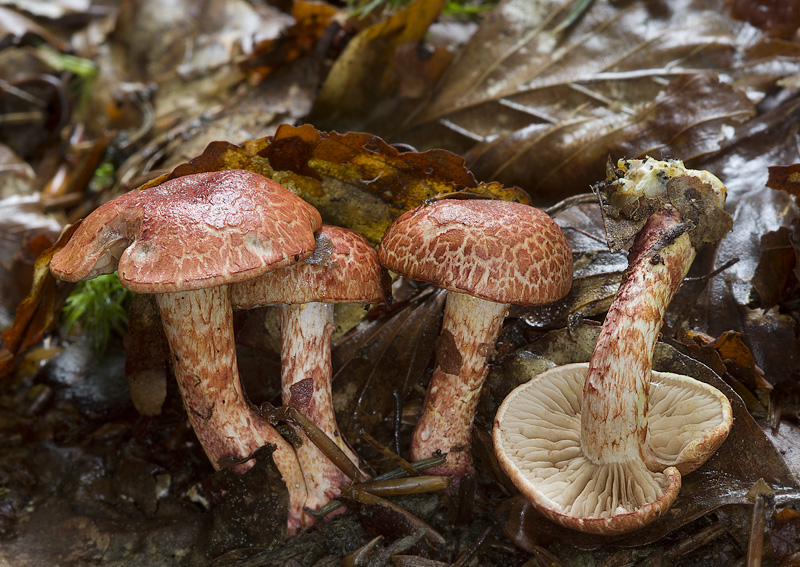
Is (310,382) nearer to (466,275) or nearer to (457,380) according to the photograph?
(457,380)

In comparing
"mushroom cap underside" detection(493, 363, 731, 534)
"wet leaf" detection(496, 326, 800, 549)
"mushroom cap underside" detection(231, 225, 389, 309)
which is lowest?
"wet leaf" detection(496, 326, 800, 549)

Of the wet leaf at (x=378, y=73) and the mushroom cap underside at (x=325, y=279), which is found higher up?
the wet leaf at (x=378, y=73)

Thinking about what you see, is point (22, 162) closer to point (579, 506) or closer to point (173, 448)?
point (173, 448)

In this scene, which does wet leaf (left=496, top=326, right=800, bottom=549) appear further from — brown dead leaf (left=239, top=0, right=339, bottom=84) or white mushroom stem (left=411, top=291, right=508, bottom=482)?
brown dead leaf (left=239, top=0, right=339, bottom=84)

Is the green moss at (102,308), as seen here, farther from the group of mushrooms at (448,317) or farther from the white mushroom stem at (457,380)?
the white mushroom stem at (457,380)

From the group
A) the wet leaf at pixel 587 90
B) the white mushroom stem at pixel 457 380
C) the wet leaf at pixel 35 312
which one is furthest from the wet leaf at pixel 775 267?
the wet leaf at pixel 35 312

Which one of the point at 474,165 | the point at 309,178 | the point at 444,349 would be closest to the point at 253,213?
the point at 309,178

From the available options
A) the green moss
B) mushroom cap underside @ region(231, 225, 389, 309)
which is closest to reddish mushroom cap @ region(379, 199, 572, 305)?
mushroom cap underside @ region(231, 225, 389, 309)
